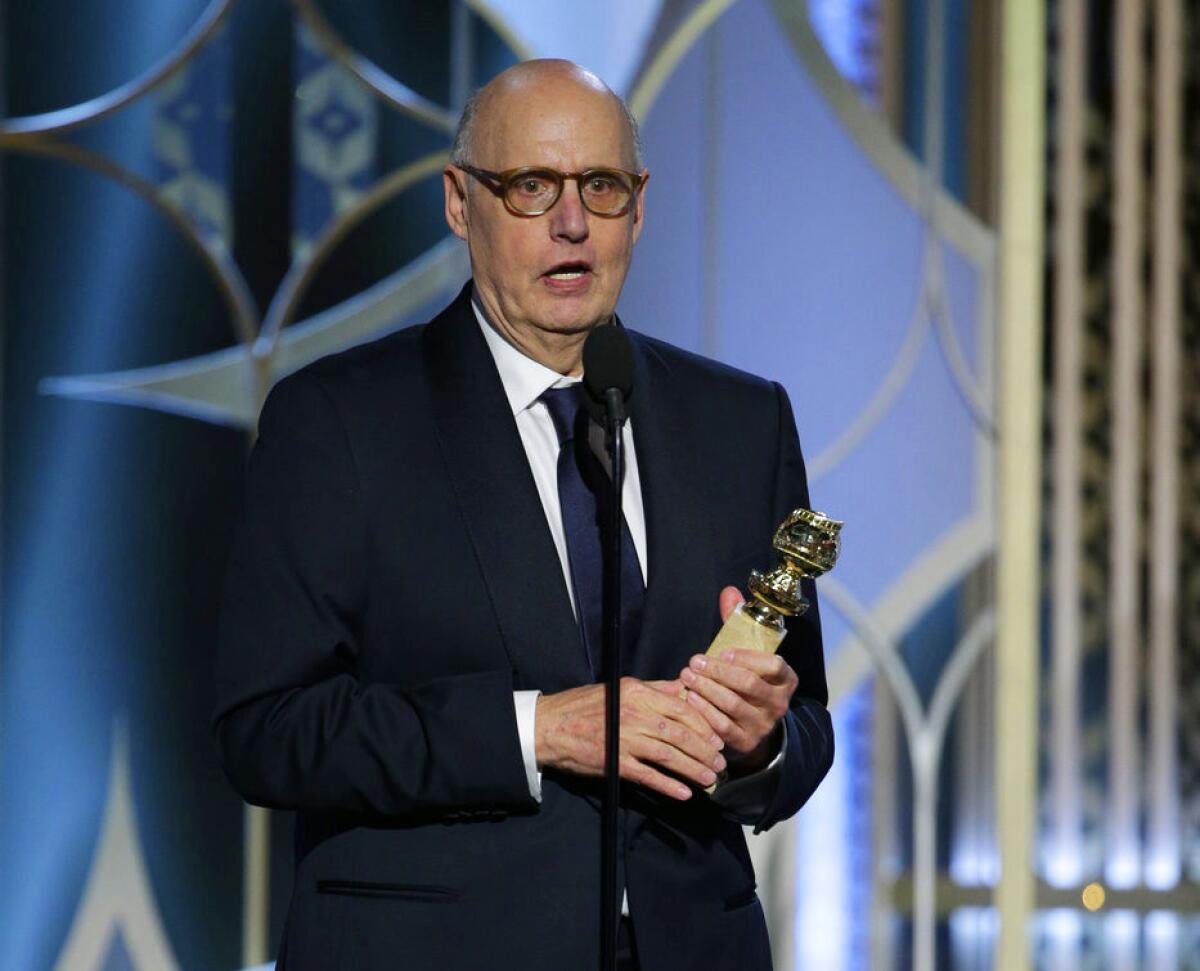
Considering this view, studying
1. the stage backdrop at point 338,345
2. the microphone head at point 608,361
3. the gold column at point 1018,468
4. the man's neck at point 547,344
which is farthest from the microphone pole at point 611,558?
the gold column at point 1018,468

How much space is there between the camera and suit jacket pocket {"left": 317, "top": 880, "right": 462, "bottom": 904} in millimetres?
1408

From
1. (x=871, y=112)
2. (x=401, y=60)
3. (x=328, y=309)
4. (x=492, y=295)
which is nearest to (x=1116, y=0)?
(x=871, y=112)

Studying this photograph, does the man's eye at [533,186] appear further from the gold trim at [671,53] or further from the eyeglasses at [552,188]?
the gold trim at [671,53]

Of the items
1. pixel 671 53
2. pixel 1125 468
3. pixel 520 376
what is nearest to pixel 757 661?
pixel 520 376

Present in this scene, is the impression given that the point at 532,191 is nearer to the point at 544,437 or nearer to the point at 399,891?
the point at 544,437

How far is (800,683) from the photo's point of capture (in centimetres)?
165

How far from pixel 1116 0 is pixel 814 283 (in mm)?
880

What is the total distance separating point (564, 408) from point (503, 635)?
242 millimetres

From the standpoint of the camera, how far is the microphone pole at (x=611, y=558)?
129 centimetres

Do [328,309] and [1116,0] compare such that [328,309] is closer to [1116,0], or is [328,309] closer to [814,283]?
[814,283]

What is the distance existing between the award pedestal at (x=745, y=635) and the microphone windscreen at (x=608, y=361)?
21cm

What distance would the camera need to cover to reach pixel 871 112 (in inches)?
120

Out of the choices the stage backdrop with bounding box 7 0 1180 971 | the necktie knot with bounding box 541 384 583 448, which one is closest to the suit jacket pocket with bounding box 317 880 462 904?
the necktie knot with bounding box 541 384 583 448

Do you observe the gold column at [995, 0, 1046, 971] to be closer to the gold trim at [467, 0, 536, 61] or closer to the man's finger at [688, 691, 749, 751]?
the gold trim at [467, 0, 536, 61]
